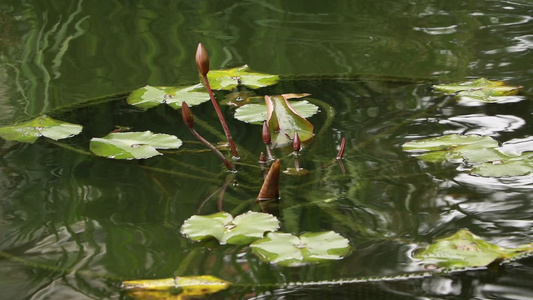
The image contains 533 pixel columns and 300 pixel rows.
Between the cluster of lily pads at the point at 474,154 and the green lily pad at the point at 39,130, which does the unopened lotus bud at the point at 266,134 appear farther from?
the green lily pad at the point at 39,130

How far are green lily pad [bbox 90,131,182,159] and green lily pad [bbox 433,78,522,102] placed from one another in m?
0.75

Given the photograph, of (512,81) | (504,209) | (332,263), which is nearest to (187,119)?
(332,263)

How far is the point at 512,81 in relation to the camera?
2008 millimetres

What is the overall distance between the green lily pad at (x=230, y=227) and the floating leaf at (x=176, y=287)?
0.11m

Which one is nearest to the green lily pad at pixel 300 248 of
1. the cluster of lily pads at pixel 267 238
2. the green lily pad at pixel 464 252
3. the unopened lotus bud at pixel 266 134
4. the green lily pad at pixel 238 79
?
the cluster of lily pads at pixel 267 238

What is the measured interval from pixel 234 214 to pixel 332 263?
0.85 feet

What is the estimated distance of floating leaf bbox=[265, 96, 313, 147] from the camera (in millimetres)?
1627

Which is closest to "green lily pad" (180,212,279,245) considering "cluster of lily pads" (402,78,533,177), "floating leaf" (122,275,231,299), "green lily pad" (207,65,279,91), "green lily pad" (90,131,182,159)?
"floating leaf" (122,275,231,299)

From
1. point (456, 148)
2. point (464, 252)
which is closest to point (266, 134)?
point (456, 148)

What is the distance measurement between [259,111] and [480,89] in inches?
22.5

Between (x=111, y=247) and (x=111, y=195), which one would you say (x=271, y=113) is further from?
(x=111, y=247)

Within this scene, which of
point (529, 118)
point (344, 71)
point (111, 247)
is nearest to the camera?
point (111, 247)

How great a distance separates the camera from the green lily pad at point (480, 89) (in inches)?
73.1

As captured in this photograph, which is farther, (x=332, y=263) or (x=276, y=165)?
(x=276, y=165)
